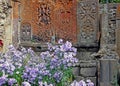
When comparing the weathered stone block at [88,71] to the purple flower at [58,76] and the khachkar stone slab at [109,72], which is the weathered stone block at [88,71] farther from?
the purple flower at [58,76]

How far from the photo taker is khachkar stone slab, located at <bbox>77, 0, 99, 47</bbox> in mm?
11719

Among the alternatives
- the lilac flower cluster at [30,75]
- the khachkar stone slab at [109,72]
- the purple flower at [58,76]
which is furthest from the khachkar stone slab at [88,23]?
the lilac flower cluster at [30,75]

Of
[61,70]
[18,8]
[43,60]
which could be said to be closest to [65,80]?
[61,70]

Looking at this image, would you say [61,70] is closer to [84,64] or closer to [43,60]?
[43,60]

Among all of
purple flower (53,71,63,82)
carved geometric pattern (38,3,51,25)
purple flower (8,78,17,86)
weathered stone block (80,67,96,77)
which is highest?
carved geometric pattern (38,3,51,25)

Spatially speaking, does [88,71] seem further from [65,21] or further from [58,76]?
[65,21]

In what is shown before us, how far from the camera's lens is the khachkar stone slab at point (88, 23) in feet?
38.4

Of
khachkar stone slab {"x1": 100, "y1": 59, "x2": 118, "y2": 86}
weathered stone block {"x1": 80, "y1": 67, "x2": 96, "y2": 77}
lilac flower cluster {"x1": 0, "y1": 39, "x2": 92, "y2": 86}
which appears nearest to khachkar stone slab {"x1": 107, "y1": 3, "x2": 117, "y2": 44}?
weathered stone block {"x1": 80, "y1": 67, "x2": 96, "y2": 77}

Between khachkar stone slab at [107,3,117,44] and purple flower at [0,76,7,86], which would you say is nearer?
purple flower at [0,76,7,86]

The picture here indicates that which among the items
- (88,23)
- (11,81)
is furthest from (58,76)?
(88,23)

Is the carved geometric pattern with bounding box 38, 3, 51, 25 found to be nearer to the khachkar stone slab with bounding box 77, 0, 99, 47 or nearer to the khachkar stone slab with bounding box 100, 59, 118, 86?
the khachkar stone slab with bounding box 77, 0, 99, 47

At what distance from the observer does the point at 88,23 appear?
11734 millimetres

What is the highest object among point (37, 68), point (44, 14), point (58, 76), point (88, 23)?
point (44, 14)

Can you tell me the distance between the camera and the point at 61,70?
5.00 metres
